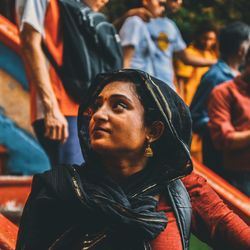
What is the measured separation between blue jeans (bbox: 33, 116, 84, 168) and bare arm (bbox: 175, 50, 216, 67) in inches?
91.1

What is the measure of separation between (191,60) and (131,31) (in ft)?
3.72

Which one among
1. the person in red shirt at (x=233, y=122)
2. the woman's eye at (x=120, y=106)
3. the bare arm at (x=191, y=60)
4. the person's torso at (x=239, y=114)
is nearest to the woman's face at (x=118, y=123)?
the woman's eye at (x=120, y=106)

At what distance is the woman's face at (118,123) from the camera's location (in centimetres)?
317

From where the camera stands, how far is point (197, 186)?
11.0 feet

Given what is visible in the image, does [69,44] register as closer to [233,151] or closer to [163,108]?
[233,151]

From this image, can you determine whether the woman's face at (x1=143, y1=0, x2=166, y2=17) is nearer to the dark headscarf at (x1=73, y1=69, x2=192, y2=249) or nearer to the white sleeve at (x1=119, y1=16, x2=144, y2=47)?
the white sleeve at (x1=119, y1=16, x2=144, y2=47)

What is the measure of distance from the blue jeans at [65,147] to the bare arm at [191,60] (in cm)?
231

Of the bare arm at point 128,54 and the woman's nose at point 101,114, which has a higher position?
the woman's nose at point 101,114

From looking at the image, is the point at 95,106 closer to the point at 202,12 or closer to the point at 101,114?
the point at 101,114

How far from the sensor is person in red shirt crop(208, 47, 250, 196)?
5.56 metres

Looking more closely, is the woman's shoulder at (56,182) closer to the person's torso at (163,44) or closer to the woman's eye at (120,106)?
the woman's eye at (120,106)

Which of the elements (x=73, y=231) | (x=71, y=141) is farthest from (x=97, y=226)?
(x=71, y=141)

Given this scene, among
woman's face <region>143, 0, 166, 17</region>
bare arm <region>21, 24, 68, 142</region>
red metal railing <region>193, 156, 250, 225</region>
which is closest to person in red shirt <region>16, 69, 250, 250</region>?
bare arm <region>21, 24, 68, 142</region>

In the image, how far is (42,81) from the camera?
5.13 meters
